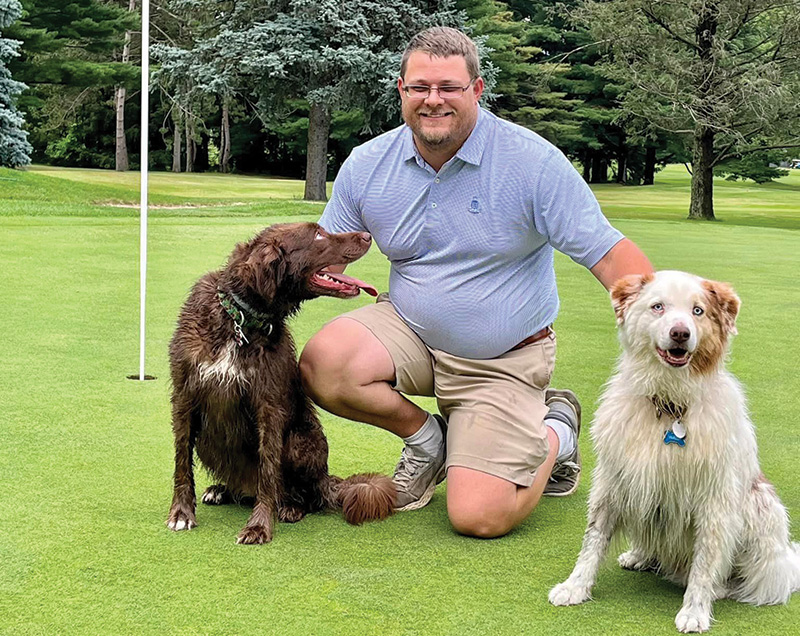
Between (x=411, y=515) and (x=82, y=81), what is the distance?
2896cm

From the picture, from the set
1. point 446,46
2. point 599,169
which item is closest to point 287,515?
point 446,46

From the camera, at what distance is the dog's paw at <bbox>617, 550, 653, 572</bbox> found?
3.47 meters

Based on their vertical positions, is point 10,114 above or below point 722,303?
above

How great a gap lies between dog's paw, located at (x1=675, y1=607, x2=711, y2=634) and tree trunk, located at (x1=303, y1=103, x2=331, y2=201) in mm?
25081

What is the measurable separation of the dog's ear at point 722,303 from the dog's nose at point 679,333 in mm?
152

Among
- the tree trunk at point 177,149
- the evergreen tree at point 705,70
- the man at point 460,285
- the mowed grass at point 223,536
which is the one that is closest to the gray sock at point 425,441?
the man at point 460,285

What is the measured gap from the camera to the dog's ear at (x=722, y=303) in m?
2.96

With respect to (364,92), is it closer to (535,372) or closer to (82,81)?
(82,81)

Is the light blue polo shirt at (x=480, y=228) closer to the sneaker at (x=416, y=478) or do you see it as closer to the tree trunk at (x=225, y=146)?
the sneaker at (x=416, y=478)

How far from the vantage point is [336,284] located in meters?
3.76

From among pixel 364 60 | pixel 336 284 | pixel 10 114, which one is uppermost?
pixel 364 60

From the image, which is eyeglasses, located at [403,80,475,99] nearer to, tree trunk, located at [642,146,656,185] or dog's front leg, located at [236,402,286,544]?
dog's front leg, located at [236,402,286,544]

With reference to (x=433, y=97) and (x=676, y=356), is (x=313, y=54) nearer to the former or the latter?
(x=433, y=97)

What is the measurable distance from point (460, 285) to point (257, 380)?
0.97m
